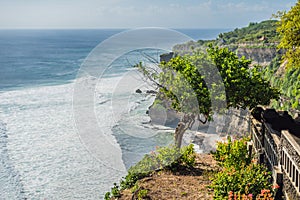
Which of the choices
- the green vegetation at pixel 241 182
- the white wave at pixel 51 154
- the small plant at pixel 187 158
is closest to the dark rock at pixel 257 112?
the small plant at pixel 187 158

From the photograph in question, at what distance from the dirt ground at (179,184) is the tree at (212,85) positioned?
5.42ft

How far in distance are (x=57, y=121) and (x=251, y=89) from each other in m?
21.1

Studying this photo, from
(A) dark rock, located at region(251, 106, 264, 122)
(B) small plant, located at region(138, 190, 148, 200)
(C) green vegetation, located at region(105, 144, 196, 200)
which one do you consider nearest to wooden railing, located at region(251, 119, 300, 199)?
(A) dark rock, located at region(251, 106, 264, 122)

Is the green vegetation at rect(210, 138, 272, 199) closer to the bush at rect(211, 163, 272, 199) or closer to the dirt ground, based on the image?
the bush at rect(211, 163, 272, 199)

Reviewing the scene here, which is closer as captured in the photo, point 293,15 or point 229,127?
point 293,15

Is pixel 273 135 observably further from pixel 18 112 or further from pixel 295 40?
pixel 18 112

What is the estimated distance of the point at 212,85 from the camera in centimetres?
1022

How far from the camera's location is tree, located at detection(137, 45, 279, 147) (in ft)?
33.5

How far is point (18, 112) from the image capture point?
31438 mm

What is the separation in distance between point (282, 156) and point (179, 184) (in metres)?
3.22

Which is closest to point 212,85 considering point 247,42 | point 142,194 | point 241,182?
point 142,194

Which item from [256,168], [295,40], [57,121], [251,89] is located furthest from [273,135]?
[57,121]

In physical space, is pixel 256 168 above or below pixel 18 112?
above

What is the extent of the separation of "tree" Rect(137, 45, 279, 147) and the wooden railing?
1.77 meters
